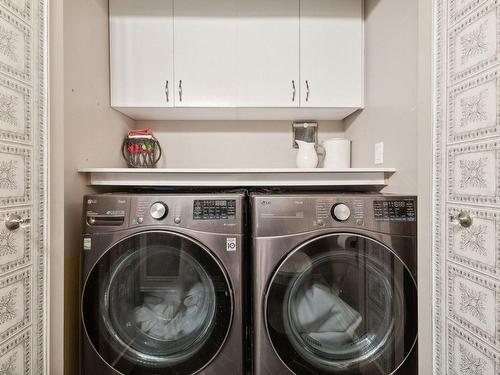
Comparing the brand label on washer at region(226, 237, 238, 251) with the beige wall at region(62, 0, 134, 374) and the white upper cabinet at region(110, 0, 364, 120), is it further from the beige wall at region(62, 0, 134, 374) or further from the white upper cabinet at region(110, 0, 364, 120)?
the white upper cabinet at region(110, 0, 364, 120)

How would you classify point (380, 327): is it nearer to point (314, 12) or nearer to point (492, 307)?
point (492, 307)

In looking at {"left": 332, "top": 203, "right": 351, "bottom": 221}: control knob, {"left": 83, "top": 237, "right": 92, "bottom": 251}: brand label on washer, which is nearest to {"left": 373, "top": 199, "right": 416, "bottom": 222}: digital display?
{"left": 332, "top": 203, "right": 351, "bottom": 221}: control knob

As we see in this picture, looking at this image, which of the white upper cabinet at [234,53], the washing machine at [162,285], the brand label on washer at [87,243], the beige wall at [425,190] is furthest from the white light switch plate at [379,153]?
the brand label on washer at [87,243]

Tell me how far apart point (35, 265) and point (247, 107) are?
119 centimetres

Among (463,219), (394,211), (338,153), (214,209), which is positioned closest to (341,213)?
(394,211)

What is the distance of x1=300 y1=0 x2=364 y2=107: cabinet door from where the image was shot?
1457 mm

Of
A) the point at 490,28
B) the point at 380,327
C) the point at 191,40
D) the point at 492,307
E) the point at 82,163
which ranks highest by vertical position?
the point at 191,40

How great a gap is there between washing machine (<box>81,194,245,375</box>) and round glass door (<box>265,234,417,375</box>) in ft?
0.63

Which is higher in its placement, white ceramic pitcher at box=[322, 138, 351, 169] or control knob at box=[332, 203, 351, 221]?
white ceramic pitcher at box=[322, 138, 351, 169]

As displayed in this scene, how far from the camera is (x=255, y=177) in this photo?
1.27m

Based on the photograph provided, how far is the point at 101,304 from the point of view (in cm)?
102

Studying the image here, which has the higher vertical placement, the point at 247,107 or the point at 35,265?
the point at 247,107

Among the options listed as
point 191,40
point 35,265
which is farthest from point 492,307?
point 191,40

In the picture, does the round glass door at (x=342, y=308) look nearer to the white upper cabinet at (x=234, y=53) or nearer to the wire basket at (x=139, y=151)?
the white upper cabinet at (x=234, y=53)
